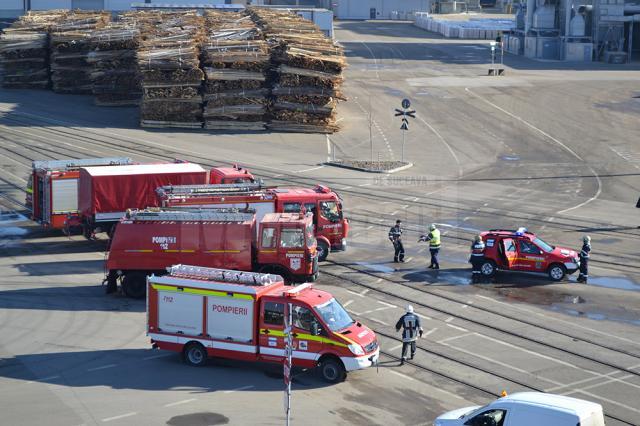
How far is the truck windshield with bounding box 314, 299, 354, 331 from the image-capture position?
69.9ft

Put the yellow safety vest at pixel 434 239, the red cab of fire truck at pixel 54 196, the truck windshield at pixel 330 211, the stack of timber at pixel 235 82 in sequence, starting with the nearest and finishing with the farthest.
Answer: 1. the yellow safety vest at pixel 434 239
2. the truck windshield at pixel 330 211
3. the red cab of fire truck at pixel 54 196
4. the stack of timber at pixel 235 82

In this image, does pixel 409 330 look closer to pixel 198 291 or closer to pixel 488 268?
pixel 198 291

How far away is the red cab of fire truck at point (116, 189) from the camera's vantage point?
32.6m

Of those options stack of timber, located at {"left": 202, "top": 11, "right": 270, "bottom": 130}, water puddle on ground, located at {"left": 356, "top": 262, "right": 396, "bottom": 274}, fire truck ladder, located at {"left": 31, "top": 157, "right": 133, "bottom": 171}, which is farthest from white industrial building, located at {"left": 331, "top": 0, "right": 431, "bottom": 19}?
water puddle on ground, located at {"left": 356, "top": 262, "right": 396, "bottom": 274}

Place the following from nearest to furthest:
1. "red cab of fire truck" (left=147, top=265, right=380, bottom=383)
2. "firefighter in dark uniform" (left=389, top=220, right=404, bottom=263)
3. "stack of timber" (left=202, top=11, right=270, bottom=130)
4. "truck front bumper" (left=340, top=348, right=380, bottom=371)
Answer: "truck front bumper" (left=340, top=348, right=380, bottom=371), "red cab of fire truck" (left=147, top=265, right=380, bottom=383), "firefighter in dark uniform" (left=389, top=220, right=404, bottom=263), "stack of timber" (left=202, top=11, right=270, bottom=130)

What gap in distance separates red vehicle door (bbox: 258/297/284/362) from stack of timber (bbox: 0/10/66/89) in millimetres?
45667

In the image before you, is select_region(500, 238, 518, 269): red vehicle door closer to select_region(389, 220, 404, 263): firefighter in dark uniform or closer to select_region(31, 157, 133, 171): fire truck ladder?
select_region(389, 220, 404, 263): firefighter in dark uniform

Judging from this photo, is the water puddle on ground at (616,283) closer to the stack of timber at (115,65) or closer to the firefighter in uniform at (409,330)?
the firefighter in uniform at (409,330)

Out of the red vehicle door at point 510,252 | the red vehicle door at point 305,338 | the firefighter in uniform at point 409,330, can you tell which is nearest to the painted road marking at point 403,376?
the firefighter in uniform at point 409,330

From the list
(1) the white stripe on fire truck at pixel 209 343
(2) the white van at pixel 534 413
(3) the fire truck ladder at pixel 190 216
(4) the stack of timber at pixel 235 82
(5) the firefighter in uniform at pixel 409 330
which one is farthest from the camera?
(4) the stack of timber at pixel 235 82

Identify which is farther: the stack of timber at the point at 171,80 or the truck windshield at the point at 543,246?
Answer: the stack of timber at the point at 171,80

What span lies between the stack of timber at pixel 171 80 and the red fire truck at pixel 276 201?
2149 centimetres

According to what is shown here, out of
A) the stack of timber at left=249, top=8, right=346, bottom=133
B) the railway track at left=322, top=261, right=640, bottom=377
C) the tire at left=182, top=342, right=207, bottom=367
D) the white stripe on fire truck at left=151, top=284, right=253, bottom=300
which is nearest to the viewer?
the white stripe on fire truck at left=151, top=284, right=253, bottom=300

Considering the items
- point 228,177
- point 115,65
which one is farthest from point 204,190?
point 115,65
